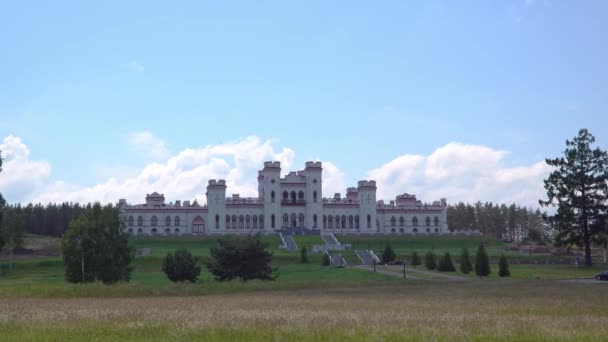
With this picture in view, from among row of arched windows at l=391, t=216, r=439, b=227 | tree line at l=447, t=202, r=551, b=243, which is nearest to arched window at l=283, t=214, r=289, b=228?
row of arched windows at l=391, t=216, r=439, b=227

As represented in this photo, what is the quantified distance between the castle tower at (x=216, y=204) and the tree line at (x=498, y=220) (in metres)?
51.8

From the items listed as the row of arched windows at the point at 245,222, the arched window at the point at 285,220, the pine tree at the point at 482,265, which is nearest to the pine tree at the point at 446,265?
the pine tree at the point at 482,265

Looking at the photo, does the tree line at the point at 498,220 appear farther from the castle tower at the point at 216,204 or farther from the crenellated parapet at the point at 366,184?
the castle tower at the point at 216,204

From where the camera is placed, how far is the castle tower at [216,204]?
12025 centimetres

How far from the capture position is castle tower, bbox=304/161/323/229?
12269 cm

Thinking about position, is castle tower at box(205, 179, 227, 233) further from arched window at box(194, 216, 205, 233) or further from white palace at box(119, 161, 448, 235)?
arched window at box(194, 216, 205, 233)

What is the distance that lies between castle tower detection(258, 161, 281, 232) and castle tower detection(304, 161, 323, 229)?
5449 mm

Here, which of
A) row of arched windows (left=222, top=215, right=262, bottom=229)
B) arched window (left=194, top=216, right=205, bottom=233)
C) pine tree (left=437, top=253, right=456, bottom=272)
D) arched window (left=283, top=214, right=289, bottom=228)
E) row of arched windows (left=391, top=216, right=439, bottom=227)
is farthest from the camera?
row of arched windows (left=391, top=216, right=439, bottom=227)

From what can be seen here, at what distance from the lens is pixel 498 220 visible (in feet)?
441

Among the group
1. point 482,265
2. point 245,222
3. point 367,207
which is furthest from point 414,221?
point 482,265

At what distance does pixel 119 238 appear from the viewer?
4791 cm

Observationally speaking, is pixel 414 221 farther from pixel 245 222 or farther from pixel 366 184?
pixel 245 222

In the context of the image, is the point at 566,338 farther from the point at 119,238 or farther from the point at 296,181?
the point at 296,181

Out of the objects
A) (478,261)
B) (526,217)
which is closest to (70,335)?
(478,261)
